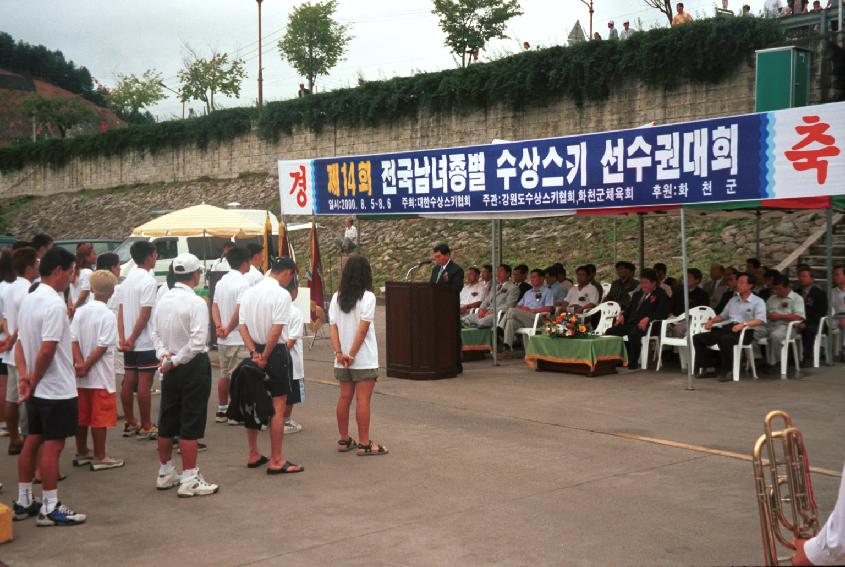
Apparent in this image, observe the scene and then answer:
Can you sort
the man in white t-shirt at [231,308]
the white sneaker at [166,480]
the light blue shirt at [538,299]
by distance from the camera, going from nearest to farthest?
the white sneaker at [166,480]
the man in white t-shirt at [231,308]
the light blue shirt at [538,299]

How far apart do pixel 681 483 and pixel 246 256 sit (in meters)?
4.54

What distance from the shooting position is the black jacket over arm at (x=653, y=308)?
12.4m

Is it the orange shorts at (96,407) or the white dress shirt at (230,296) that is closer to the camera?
the orange shorts at (96,407)

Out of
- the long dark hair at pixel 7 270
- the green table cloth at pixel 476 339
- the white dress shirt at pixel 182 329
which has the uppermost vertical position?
the long dark hair at pixel 7 270

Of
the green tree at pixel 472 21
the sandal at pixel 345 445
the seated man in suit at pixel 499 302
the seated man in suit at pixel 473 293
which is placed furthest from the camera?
the green tree at pixel 472 21

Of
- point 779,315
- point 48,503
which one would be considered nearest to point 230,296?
point 48,503

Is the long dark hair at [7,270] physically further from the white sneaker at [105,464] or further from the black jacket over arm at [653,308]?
the black jacket over arm at [653,308]

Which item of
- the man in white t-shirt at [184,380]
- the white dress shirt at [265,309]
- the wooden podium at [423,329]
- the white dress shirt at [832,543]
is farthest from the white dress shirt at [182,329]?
the wooden podium at [423,329]

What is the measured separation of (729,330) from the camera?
11.3 m

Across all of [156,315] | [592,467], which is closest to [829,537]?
[592,467]

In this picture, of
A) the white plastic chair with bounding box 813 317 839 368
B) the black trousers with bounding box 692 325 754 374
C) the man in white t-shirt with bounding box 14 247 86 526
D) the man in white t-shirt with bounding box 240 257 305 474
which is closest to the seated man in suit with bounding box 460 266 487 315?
the black trousers with bounding box 692 325 754 374

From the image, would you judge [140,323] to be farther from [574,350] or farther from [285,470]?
[574,350]

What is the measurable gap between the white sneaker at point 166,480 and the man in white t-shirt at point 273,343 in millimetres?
693

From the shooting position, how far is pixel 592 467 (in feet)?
23.3
